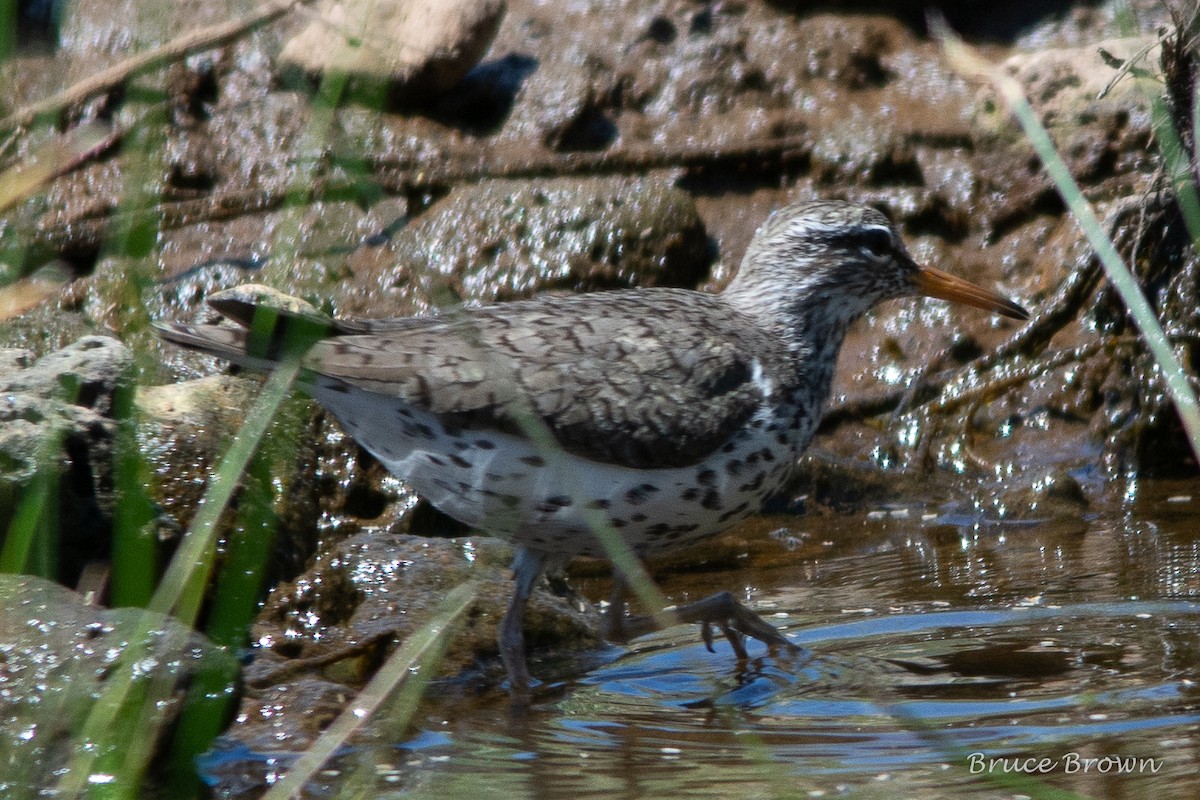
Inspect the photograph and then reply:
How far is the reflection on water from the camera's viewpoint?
429cm

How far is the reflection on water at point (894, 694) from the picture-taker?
429 cm

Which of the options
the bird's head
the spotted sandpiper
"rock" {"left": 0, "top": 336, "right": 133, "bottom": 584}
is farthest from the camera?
the bird's head

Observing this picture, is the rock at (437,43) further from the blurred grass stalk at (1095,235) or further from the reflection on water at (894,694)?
the blurred grass stalk at (1095,235)

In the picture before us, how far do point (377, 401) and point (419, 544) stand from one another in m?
0.97

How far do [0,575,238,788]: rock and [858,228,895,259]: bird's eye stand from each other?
11.6 feet

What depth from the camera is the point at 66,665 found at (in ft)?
12.9

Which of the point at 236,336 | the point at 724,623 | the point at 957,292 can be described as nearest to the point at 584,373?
the point at 724,623

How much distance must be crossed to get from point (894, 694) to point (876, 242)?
225 centimetres

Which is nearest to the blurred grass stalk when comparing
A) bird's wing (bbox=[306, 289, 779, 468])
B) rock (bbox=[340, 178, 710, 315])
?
bird's wing (bbox=[306, 289, 779, 468])

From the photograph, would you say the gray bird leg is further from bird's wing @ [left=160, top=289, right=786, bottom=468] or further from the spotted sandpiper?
bird's wing @ [left=160, top=289, right=786, bottom=468]

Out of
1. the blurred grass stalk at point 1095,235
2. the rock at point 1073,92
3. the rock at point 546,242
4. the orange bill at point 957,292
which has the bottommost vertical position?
the blurred grass stalk at point 1095,235

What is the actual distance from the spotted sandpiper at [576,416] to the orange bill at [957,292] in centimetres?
102

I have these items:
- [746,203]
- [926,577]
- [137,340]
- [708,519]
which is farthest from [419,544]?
[746,203]

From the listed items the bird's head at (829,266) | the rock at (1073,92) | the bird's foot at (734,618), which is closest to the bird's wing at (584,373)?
the bird's foot at (734,618)
